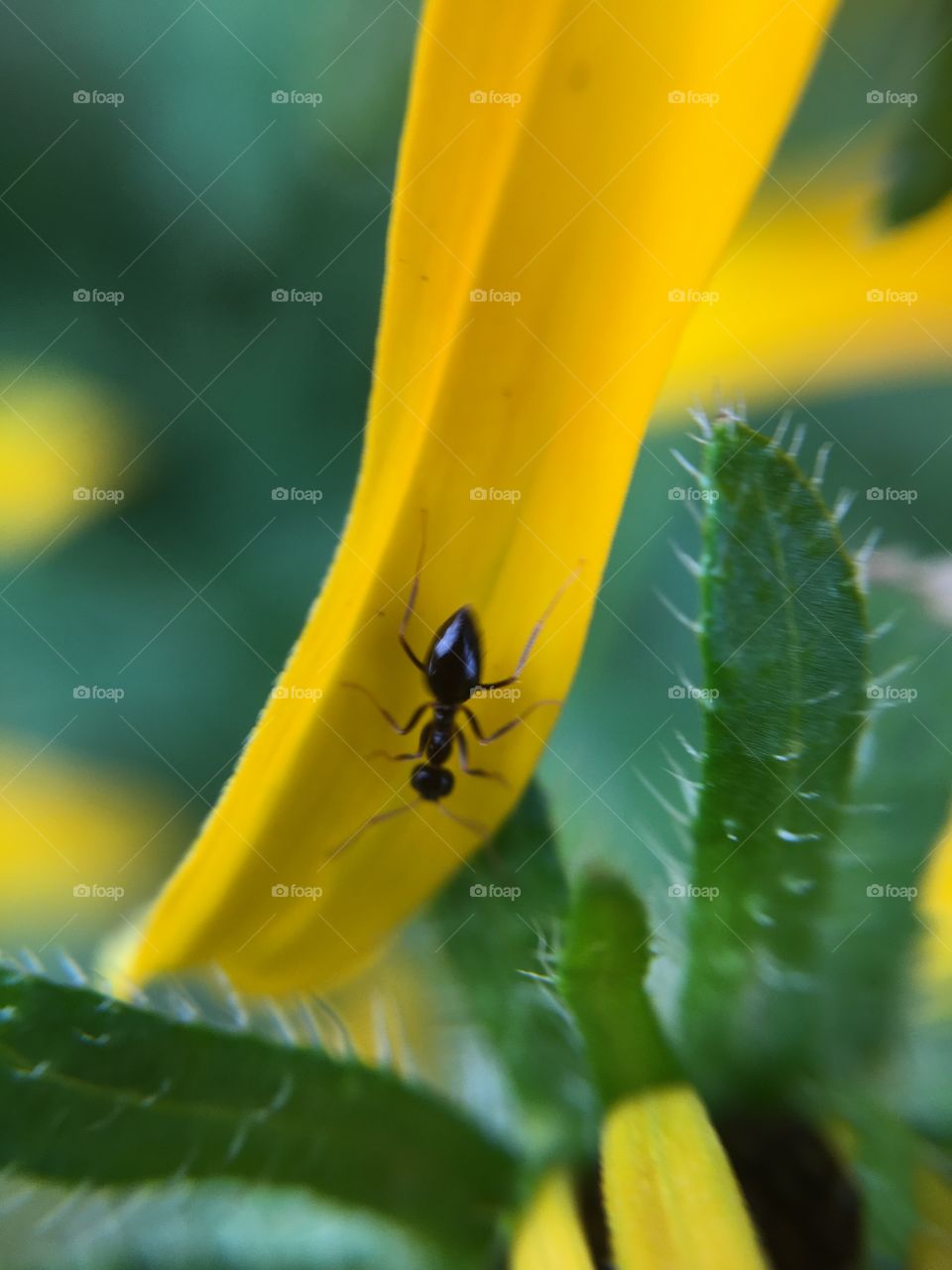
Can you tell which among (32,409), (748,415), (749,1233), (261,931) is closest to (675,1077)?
(749,1233)

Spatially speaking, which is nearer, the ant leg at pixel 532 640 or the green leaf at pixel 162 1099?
the green leaf at pixel 162 1099

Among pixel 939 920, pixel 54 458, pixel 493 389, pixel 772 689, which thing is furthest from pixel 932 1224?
pixel 54 458

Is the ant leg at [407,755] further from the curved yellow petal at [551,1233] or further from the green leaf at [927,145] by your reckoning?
the green leaf at [927,145]

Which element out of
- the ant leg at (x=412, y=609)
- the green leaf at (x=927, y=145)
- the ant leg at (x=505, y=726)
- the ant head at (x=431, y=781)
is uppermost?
the green leaf at (x=927, y=145)

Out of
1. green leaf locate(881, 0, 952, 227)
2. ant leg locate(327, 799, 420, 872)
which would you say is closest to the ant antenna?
ant leg locate(327, 799, 420, 872)

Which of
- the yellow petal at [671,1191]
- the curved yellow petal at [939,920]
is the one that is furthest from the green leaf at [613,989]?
the curved yellow petal at [939,920]

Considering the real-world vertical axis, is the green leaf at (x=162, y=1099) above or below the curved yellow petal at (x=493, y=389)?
below

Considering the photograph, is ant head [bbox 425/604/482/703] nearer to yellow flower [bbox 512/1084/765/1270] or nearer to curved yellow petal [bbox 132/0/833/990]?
curved yellow petal [bbox 132/0/833/990]
